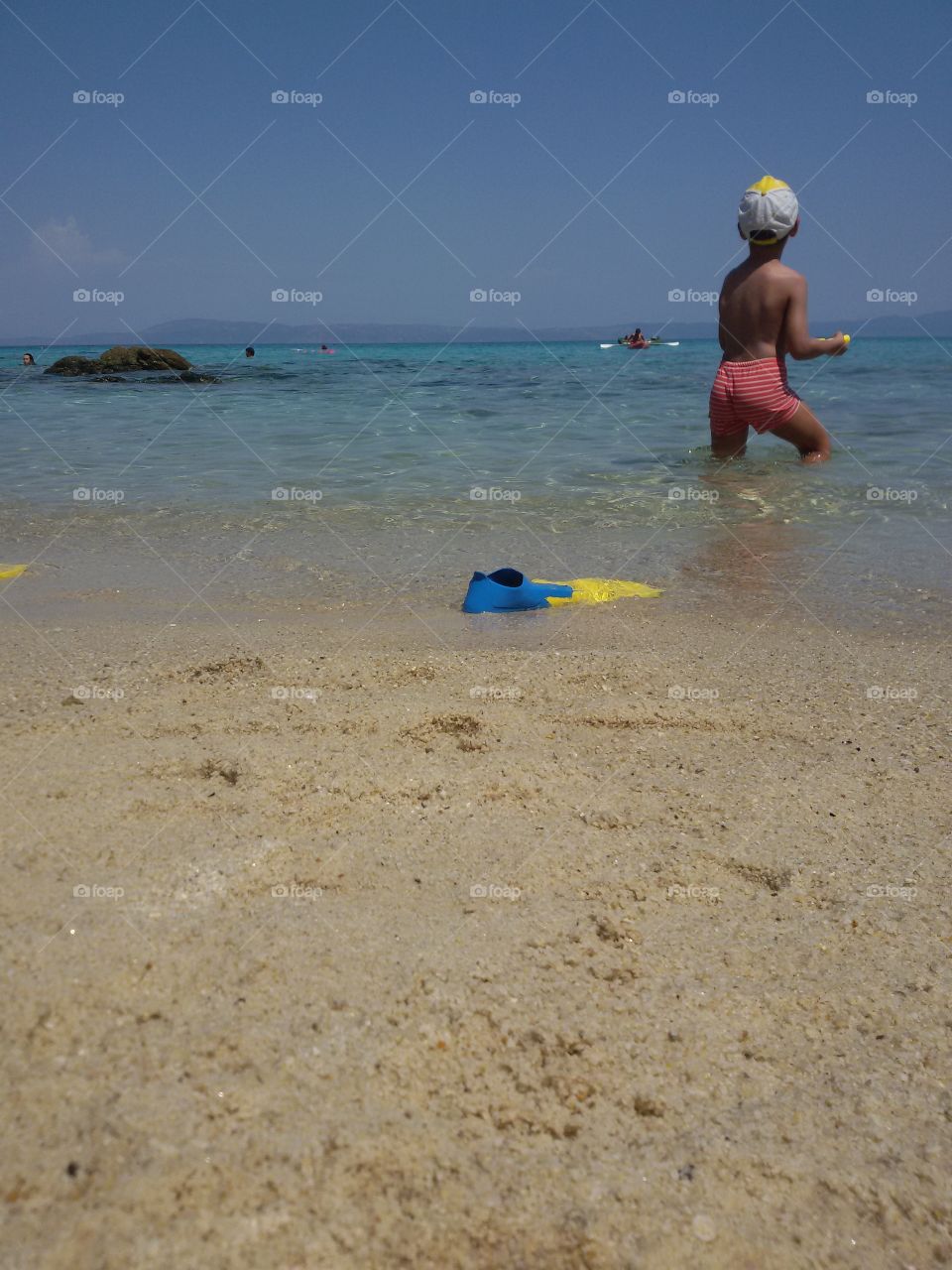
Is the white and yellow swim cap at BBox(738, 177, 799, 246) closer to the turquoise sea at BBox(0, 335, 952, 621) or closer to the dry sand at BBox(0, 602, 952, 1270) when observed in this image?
the turquoise sea at BBox(0, 335, 952, 621)

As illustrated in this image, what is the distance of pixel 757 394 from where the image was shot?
631 cm

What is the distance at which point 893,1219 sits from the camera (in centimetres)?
125

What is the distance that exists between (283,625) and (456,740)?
4.85ft

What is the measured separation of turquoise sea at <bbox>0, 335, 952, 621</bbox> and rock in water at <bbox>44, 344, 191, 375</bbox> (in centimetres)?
1166

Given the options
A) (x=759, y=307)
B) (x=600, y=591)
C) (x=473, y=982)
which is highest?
(x=759, y=307)

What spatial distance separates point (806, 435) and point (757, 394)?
67 centimetres

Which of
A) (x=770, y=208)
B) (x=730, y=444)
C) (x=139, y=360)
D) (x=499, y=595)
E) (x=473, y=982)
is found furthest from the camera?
(x=139, y=360)

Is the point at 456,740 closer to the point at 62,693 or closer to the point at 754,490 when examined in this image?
the point at 62,693

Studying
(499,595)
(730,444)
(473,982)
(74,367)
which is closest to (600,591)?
(499,595)

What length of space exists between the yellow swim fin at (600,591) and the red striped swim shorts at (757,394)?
2.64 meters

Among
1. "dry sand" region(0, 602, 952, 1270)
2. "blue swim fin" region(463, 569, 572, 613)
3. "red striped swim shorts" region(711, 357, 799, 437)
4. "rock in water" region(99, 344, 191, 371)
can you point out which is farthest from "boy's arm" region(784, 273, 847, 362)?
"rock in water" region(99, 344, 191, 371)

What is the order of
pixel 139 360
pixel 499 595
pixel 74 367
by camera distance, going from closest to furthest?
pixel 499 595
pixel 74 367
pixel 139 360

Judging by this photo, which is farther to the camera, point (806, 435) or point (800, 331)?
point (806, 435)

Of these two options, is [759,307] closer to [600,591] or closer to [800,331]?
[800,331]
